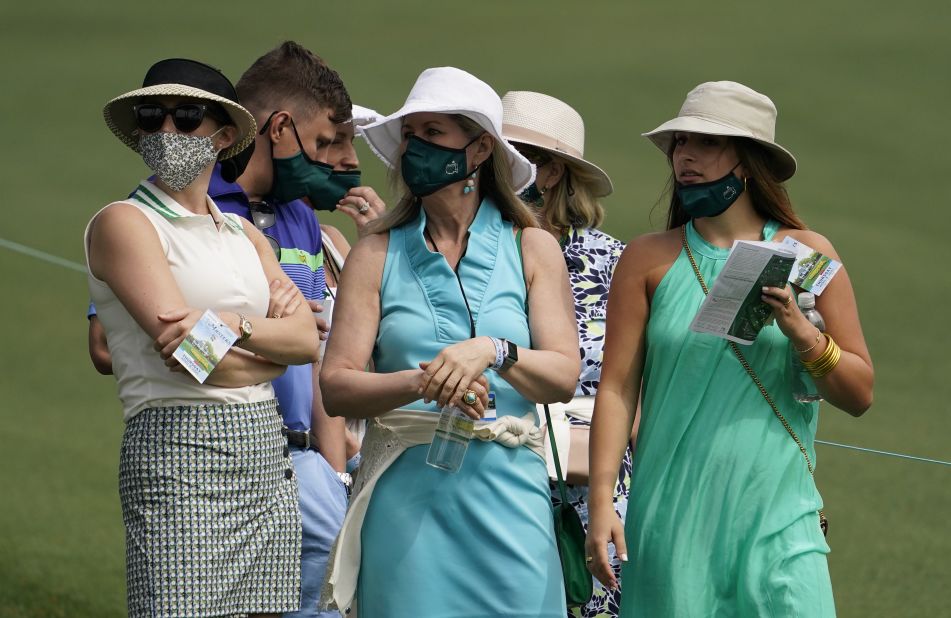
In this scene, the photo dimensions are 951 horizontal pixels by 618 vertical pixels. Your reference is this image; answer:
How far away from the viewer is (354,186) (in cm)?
539

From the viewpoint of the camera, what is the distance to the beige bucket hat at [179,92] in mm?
4012

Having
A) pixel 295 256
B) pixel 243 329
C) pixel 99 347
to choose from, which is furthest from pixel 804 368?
pixel 99 347

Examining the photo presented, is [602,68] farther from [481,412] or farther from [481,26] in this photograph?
[481,412]

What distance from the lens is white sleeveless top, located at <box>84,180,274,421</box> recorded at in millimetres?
3850

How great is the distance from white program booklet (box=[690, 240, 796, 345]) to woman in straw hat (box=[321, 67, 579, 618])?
0.41m

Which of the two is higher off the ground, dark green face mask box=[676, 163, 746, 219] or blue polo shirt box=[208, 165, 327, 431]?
dark green face mask box=[676, 163, 746, 219]

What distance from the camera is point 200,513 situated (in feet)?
12.5

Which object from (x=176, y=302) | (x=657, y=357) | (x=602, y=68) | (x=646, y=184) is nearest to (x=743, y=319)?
(x=657, y=357)

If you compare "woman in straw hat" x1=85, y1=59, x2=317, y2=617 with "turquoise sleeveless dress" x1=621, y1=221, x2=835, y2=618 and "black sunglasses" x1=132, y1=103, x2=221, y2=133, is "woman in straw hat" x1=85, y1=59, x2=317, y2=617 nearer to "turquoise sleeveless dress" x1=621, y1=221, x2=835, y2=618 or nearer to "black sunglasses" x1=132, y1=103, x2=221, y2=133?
"black sunglasses" x1=132, y1=103, x2=221, y2=133

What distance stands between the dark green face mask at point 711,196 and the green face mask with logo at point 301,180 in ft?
4.87

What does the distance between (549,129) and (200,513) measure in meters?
2.35

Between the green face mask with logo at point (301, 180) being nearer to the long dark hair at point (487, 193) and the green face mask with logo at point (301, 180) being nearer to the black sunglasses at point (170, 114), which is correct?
the long dark hair at point (487, 193)

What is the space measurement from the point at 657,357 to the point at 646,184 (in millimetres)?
10972

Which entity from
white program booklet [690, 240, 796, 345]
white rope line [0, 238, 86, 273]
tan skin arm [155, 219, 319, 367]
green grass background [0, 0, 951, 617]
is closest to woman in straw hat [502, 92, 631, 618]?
tan skin arm [155, 219, 319, 367]
